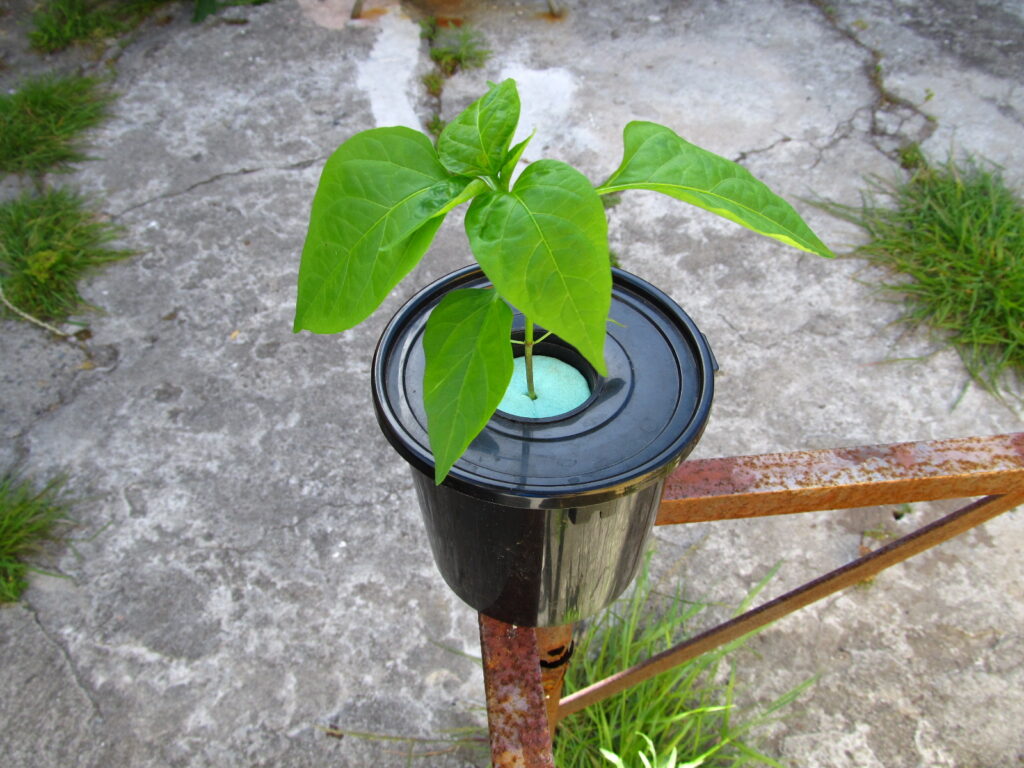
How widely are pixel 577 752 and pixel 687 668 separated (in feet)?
0.98

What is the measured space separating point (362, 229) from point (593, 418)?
0.33m

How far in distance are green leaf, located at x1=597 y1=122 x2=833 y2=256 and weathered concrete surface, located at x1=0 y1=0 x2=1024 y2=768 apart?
1.31 m

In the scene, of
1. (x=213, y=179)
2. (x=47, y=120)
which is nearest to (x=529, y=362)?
(x=213, y=179)

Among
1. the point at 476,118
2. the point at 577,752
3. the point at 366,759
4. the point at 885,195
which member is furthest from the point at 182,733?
the point at 885,195

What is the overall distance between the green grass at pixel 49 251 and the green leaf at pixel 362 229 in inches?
85.3

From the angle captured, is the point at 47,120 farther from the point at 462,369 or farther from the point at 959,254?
the point at 959,254

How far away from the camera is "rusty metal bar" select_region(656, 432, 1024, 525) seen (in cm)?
96

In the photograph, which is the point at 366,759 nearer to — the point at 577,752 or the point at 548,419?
the point at 577,752

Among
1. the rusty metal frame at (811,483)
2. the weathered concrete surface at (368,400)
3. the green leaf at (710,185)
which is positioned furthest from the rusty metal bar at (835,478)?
the weathered concrete surface at (368,400)

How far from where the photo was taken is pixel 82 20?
3418 mm

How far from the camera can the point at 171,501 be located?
208 centimetres

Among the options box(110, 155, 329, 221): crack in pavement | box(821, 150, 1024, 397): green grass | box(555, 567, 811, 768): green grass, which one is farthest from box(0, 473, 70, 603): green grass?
box(821, 150, 1024, 397): green grass

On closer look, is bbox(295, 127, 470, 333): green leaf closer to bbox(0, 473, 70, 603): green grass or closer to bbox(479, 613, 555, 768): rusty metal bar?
bbox(479, 613, 555, 768): rusty metal bar

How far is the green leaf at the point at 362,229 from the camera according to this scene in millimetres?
656
